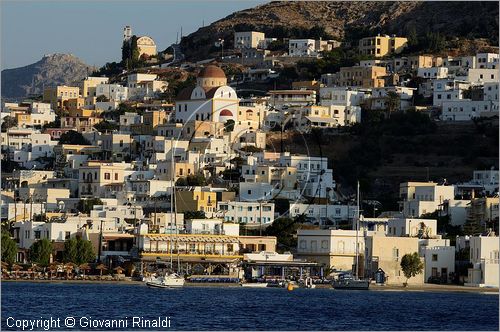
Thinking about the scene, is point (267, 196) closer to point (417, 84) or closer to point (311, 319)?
point (417, 84)

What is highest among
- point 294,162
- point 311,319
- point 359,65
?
point 359,65

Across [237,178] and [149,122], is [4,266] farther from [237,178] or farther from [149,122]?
[149,122]

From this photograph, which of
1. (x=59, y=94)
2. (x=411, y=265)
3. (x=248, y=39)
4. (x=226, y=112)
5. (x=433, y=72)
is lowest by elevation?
(x=411, y=265)

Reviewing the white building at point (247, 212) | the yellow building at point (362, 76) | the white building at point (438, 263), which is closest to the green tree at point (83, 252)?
the white building at point (247, 212)

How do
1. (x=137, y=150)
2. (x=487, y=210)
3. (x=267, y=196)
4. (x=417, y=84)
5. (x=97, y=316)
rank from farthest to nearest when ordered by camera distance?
(x=417, y=84) → (x=137, y=150) → (x=267, y=196) → (x=487, y=210) → (x=97, y=316)

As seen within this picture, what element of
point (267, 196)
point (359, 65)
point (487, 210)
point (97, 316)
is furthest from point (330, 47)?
point (97, 316)

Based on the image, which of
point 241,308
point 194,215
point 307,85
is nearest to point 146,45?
point 307,85

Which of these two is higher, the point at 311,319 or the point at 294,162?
the point at 294,162
